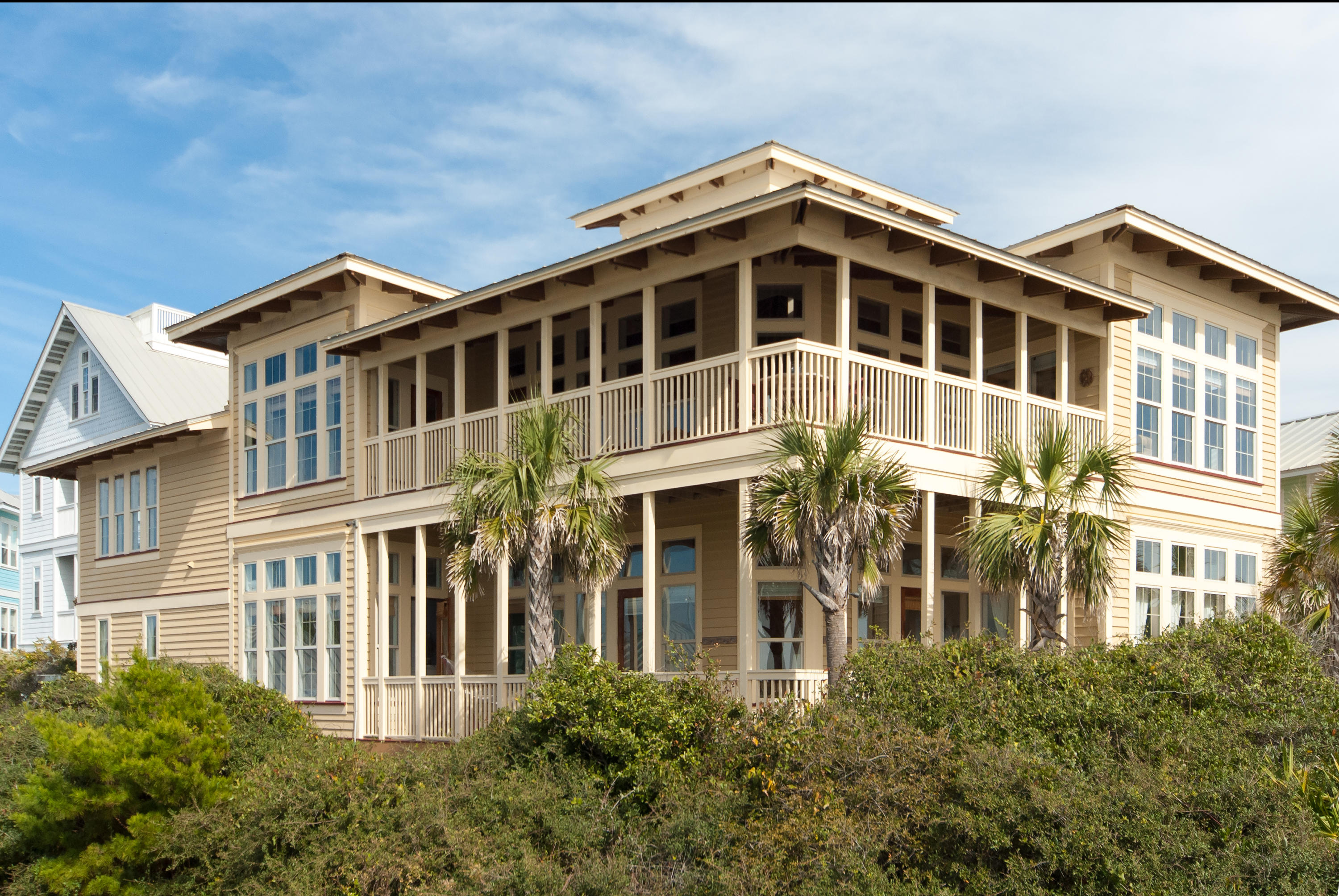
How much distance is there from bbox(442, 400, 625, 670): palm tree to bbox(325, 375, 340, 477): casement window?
19.6 ft

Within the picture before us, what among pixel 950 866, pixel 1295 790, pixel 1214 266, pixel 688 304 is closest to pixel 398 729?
pixel 688 304

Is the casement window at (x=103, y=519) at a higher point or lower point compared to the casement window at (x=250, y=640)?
higher

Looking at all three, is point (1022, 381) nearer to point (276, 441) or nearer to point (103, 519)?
point (276, 441)

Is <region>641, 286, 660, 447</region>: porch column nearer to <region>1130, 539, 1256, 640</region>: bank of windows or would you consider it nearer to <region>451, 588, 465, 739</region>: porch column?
<region>451, 588, 465, 739</region>: porch column

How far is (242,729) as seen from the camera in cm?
1572

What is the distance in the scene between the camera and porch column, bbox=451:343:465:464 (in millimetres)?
18797

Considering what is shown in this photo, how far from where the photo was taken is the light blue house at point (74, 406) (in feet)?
110

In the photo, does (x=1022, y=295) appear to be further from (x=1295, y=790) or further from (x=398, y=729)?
(x=398, y=729)

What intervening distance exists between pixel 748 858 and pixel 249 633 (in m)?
15.0

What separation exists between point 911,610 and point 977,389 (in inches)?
171

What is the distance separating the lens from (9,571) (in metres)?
47.7

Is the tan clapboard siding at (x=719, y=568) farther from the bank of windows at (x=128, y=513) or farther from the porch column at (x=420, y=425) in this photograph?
the bank of windows at (x=128, y=513)

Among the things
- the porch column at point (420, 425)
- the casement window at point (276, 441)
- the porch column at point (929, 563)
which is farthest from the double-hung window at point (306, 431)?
the porch column at point (929, 563)

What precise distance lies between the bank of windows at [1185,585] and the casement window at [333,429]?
518 inches
